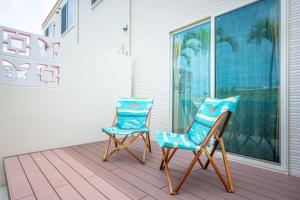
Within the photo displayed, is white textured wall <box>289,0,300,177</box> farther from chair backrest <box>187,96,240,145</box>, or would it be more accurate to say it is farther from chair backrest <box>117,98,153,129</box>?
chair backrest <box>117,98,153,129</box>

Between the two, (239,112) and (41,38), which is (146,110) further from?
(41,38)

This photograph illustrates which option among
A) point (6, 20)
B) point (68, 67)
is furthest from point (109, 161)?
point (6, 20)

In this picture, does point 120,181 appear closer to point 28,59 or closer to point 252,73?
point 252,73

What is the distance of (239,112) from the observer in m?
2.27

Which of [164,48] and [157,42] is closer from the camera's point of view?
[164,48]

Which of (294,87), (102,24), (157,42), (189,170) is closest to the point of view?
(189,170)

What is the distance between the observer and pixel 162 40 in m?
3.34

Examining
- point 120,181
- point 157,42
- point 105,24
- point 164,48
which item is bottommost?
point 120,181

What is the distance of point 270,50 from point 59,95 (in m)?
3.16

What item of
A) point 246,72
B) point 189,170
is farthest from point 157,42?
point 189,170

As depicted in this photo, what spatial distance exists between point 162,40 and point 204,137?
7.42 feet

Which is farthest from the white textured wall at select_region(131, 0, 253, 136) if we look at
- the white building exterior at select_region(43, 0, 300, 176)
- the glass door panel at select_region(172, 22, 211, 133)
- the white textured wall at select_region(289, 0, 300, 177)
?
the white textured wall at select_region(289, 0, 300, 177)

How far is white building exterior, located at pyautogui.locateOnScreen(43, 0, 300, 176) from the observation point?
1.83m

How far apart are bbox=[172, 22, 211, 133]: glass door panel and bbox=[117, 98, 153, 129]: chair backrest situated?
2.10 feet
